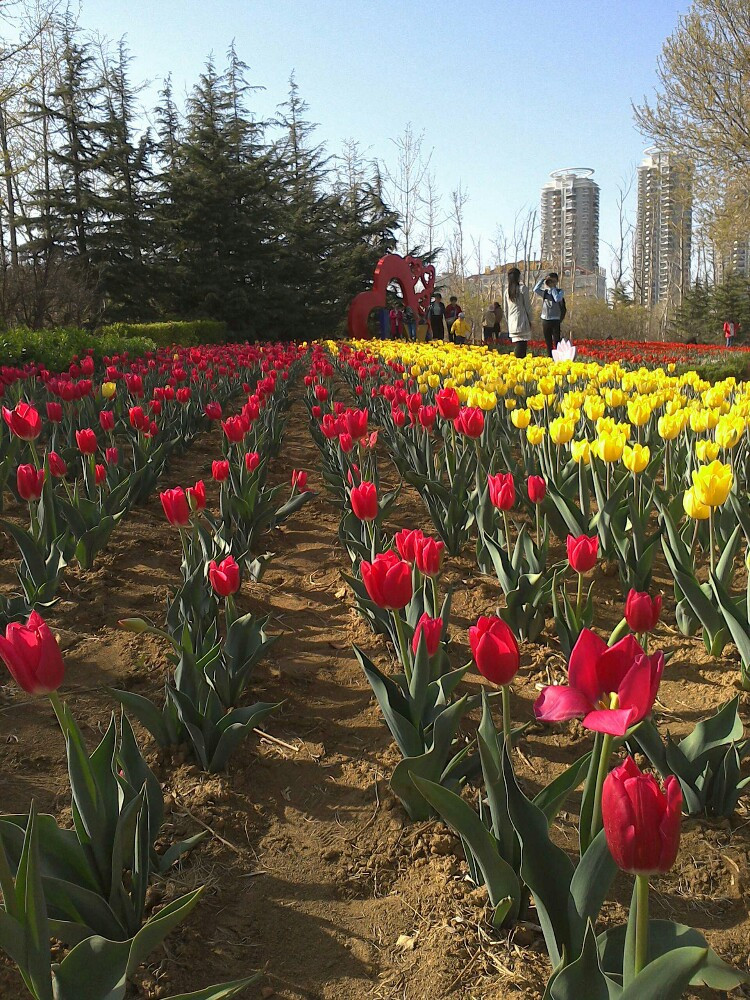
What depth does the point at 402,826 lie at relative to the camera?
1826 mm

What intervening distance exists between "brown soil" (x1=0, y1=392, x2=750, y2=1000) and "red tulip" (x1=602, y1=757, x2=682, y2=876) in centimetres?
69

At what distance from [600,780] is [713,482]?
130cm

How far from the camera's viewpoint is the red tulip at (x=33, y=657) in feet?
4.34

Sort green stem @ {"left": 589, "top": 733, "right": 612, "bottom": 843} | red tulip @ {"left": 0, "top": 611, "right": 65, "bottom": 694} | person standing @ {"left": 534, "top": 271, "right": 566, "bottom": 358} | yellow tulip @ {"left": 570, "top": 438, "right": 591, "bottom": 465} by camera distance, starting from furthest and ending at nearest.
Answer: person standing @ {"left": 534, "top": 271, "right": 566, "bottom": 358}
yellow tulip @ {"left": 570, "top": 438, "right": 591, "bottom": 465}
red tulip @ {"left": 0, "top": 611, "right": 65, "bottom": 694}
green stem @ {"left": 589, "top": 733, "right": 612, "bottom": 843}

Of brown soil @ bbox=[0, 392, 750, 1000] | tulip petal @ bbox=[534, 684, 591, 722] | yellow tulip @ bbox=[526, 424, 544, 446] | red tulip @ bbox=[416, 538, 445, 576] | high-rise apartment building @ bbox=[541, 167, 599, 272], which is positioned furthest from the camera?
high-rise apartment building @ bbox=[541, 167, 599, 272]

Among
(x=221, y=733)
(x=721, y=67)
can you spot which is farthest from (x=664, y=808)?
(x=721, y=67)

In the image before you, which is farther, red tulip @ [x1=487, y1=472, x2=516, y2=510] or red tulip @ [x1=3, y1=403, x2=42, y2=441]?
red tulip @ [x1=3, y1=403, x2=42, y2=441]

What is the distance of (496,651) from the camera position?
1.29m

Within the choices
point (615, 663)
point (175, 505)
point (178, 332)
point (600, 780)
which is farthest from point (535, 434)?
point (178, 332)

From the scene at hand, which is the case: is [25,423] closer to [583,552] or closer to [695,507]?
[583,552]

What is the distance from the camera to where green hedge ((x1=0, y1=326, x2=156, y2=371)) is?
7.70 meters

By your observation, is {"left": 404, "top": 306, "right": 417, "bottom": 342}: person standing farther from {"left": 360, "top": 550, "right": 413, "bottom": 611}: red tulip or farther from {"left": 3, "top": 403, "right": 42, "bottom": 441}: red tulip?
{"left": 360, "top": 550, "right": 413, "bottom": 611}: red tulip

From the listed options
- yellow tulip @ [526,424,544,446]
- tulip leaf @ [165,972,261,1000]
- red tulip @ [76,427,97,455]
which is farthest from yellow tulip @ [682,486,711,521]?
red tulip @ [76,427,97,455]

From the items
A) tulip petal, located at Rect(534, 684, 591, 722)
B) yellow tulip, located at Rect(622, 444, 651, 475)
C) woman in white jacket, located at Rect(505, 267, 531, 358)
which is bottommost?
tulip petal, located at Rect(534, 684, 591, 722)
